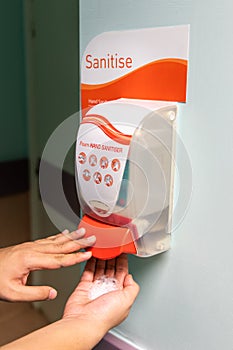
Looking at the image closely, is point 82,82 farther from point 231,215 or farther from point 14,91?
point 14,91

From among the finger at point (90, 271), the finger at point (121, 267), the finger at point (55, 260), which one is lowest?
the finger at point (90, 271)

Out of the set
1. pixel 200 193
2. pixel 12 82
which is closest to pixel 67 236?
pixel 200 193

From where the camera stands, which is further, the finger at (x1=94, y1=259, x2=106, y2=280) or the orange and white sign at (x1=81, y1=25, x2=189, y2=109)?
the finger at (x1=94, y1=259, x2=106, y2=280)

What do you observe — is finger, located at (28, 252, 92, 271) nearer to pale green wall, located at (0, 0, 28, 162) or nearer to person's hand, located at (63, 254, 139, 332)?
person's hand, located at (63, 254, 139, 332)

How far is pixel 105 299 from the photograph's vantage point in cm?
64

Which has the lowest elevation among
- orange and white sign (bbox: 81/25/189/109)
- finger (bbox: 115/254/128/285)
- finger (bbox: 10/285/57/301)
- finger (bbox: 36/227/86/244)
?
finger (bbox: 115/254/128/285)

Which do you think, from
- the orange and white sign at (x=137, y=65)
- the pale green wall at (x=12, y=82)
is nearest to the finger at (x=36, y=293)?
the orange and white sign at (x=137, y=65)

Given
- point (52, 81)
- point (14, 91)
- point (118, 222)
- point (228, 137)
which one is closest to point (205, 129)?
point (228, 137)

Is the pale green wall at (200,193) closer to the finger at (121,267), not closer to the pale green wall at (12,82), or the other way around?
the finger at (121,267)

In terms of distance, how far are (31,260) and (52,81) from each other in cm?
117

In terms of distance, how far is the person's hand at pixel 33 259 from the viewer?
2.08ft

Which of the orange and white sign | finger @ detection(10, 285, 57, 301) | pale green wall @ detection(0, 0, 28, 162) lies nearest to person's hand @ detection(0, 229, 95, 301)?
finger @ detection(10, 285, 57, 301)

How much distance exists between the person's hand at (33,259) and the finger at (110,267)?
0.07 meters

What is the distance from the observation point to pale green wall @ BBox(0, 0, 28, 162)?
2.18 meters
